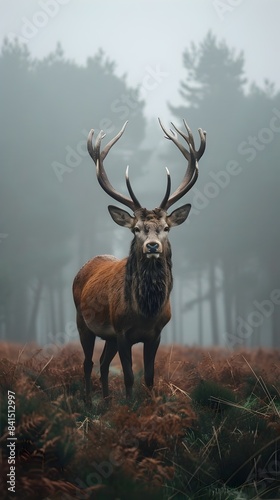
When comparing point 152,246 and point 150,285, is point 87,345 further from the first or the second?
point 152,246

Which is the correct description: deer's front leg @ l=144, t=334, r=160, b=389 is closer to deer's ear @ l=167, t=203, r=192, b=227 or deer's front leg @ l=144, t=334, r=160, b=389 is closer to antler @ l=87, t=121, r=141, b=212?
deer's ear @ l=167, t=203, r=192, b=227

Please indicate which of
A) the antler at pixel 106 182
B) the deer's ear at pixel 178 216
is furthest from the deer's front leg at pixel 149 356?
the antler at pixel 106 182

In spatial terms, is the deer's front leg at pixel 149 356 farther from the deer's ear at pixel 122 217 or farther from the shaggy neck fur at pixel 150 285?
the deer's ear at pixel 122 217

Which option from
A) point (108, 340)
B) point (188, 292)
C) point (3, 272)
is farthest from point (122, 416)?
point (188, 292)

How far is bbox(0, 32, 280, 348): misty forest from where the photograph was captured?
2303cm

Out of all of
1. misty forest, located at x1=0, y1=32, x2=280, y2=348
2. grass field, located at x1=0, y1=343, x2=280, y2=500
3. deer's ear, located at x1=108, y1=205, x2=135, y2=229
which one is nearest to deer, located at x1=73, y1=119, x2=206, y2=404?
deer's ear, located at x1=108, y1=205, x2=135, y2=229

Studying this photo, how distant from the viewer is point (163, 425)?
4.61m

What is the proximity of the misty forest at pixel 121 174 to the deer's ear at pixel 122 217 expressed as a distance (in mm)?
15860

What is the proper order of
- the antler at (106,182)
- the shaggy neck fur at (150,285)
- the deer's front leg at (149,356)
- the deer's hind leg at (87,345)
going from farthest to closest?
the deer's hind leg at (87,345) → the antler at (106,182) → the deer's front leg at (149,356) → the shaggy neck fur at (150,285)

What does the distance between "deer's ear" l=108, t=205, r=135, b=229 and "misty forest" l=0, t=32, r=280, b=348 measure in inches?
624

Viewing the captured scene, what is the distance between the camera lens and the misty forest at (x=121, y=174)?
75.6 ft

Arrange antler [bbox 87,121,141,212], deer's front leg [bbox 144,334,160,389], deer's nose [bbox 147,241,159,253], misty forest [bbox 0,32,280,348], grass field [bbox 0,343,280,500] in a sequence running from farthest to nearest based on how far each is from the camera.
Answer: misty forest [bbox 0,32,280,348] → antler [bbox 87,121,141,212] → deer's front leg [bbox 144,334,160,389] → deer's nose [bbox 147,241,159,253] → grass field [bbox 0,343,280,500]

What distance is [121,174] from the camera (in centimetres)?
2472

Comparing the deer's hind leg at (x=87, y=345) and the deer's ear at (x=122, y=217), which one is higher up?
the deer's ear at (x=122, y=217)
